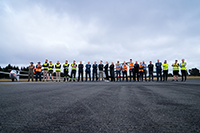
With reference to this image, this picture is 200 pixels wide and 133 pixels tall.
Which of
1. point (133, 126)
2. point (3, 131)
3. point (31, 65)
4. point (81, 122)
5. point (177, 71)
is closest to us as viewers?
point (3, 131)

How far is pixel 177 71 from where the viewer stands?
1334cm

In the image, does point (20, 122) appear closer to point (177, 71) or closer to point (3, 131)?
point (3, 131)

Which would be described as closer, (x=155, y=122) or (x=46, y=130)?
(x=46, y=130)

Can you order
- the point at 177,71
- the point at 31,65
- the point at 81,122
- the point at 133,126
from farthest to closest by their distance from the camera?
the point at 31,65
the point at 177,71
the point at 81,122
the point at 133,126

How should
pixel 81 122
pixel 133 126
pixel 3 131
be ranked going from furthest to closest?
pixel 81 122, pixel 133 126, pixel 3 131

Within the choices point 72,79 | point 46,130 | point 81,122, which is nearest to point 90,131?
point 81,122

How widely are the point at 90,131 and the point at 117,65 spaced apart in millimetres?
13803

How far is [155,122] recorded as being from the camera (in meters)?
1.18

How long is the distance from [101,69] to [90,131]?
542 inches

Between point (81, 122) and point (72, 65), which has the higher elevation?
point (72, 65)

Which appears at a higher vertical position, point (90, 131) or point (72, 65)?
point (72, 65)

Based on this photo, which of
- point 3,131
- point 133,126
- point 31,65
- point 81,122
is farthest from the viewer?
point 31,65

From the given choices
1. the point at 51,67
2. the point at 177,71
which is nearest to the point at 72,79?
the point at 51,67

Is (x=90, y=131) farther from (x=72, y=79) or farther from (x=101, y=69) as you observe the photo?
(x=72, y=79)
